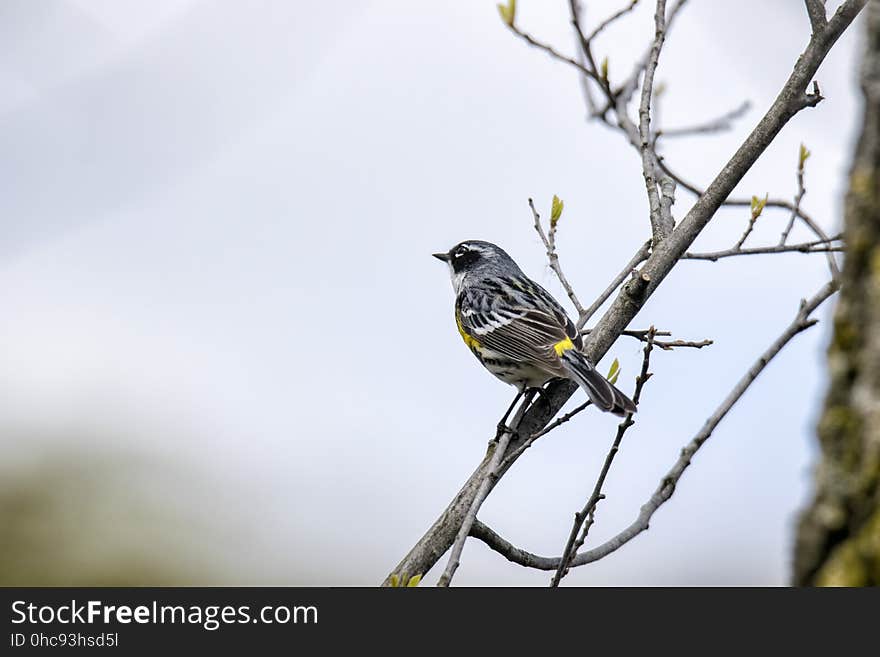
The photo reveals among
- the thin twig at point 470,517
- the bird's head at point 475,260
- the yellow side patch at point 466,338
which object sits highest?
the bird's head at point 475,260

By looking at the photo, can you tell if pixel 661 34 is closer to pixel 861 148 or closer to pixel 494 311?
pixel 494 311

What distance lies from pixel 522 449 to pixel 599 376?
1363mm

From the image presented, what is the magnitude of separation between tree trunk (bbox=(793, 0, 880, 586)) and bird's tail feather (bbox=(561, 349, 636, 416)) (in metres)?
2.88

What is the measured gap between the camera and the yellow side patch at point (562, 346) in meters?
5.22

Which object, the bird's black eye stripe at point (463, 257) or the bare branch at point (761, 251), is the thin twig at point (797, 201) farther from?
the bird's black eye stripe at point (463, 257)

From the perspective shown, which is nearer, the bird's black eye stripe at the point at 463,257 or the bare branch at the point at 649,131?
the bare branch at the point at 649,131

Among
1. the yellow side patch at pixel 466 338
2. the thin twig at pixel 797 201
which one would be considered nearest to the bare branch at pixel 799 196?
the thin twig at pixel 797 201

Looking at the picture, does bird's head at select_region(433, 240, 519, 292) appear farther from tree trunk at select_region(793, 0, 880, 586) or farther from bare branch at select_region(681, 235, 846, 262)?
tree trunk at select_region(793, 0, 880, 586)

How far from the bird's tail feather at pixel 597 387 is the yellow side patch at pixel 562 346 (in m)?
0.15

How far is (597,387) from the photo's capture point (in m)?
4.72

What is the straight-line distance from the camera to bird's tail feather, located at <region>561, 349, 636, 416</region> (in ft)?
15.1
